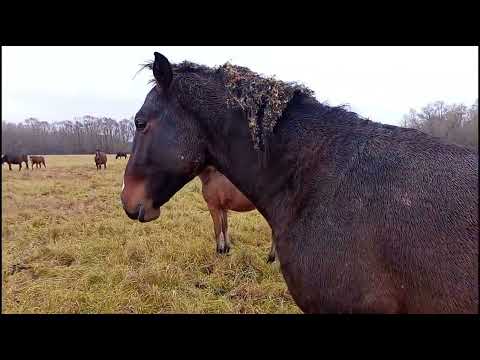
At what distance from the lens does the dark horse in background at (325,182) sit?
54.1 inches

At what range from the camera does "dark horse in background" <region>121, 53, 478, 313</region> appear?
1.38m

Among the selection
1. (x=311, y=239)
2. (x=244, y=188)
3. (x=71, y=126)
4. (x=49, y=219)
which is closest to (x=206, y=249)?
(x=244, y=188)

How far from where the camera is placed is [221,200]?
553 cm

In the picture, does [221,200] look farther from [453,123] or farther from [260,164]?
[453,123]

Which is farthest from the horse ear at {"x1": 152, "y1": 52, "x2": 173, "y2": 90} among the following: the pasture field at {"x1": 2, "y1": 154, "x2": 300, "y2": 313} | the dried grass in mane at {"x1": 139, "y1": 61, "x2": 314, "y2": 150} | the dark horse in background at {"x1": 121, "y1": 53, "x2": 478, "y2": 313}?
the pasture field at {"x1": 2, "y1": 154, "x2": 300, "y2": 313}

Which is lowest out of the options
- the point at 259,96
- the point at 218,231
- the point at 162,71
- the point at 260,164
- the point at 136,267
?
the point at 136,267

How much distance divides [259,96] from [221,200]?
12.5 ft

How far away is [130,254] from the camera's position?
17.7ft

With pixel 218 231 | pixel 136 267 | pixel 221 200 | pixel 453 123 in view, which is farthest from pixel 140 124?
pixel 453 123

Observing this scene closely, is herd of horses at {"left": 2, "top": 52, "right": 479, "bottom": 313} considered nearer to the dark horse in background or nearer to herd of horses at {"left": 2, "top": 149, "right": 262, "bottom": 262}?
the dark horse in background

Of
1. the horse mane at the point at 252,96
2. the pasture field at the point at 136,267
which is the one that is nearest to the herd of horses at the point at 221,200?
the pasture field at the point at 136,267

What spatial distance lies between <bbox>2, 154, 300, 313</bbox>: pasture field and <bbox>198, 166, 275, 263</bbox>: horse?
0.31 meters

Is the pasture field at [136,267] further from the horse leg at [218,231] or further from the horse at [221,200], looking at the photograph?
the horse at [221,200]

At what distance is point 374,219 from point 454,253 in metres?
0.37
